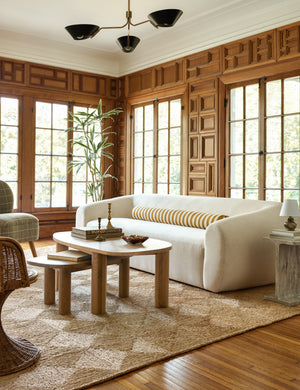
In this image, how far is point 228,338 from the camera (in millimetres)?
2492

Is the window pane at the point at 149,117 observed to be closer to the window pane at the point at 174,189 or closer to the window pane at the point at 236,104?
the window pane at the point at 174,189

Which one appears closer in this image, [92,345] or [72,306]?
[92,345]

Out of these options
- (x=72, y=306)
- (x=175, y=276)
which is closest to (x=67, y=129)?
(x=175, y=276)

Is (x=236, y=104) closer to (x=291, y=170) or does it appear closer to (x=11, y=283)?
(x=291, y=170)

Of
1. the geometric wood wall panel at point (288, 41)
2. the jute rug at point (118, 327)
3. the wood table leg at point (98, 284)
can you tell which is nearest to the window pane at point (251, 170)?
the geometric wood wall panel at point (288, 41)

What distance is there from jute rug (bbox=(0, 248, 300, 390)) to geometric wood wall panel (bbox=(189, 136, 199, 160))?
8.30ft

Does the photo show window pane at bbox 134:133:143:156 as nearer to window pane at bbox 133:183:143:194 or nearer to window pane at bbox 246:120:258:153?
window pane at bbox 133:183:143:194

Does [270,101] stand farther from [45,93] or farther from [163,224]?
[45,93]

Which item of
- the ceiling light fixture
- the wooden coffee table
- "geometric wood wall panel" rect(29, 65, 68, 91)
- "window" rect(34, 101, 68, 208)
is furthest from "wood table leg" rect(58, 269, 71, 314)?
"geometric wood wall panel" rect(29, 65, 68, 91)

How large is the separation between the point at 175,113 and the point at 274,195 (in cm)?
207

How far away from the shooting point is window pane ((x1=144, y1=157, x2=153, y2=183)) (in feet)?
21.8

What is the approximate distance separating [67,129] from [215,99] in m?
2.25

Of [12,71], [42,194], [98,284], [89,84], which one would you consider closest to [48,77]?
[12,71]

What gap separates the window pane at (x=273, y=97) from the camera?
4805 mm
